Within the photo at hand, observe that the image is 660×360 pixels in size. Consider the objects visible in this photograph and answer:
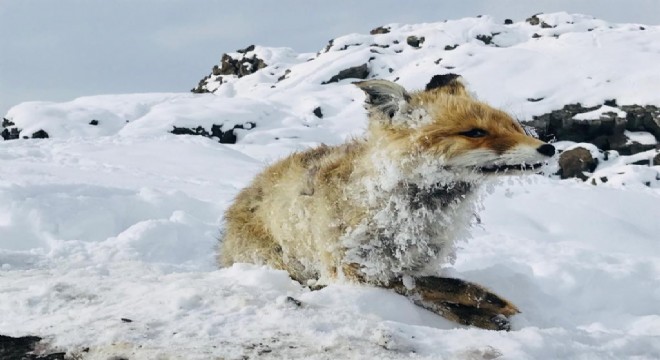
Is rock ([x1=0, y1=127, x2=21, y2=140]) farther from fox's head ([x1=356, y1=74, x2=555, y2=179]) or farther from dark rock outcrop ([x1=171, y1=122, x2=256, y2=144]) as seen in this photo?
fox's head ([x1=356, y1=74, x2=555, y2=179])

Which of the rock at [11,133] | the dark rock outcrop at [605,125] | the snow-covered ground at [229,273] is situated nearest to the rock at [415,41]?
the dark rock outcrop at [605,125]

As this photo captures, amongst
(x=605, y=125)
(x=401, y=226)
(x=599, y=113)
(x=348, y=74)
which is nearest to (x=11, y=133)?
(x=348, y=74)

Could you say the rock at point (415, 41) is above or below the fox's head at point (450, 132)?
above

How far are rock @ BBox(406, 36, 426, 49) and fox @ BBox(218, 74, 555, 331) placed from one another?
58.6m

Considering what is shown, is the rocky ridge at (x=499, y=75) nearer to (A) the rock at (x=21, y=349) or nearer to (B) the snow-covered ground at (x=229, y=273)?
(B) the snow-covered ground at (x=229, y=273)

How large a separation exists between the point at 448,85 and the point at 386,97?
0.77 m

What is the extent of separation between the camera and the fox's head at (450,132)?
3691mm

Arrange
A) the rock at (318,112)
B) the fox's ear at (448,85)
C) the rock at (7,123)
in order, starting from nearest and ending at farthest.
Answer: the fox's ear at (448,85) < the rock at (7,123) < the rock at (318,112)

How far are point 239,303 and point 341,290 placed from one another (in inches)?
30.3

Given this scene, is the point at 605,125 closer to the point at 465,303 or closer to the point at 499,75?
the point at 499,75

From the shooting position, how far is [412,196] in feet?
13.0

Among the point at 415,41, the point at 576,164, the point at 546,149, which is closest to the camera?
the point at 546,149

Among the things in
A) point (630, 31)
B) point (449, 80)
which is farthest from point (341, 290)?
point (630, 31)

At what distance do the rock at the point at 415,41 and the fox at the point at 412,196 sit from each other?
58.6 metres
